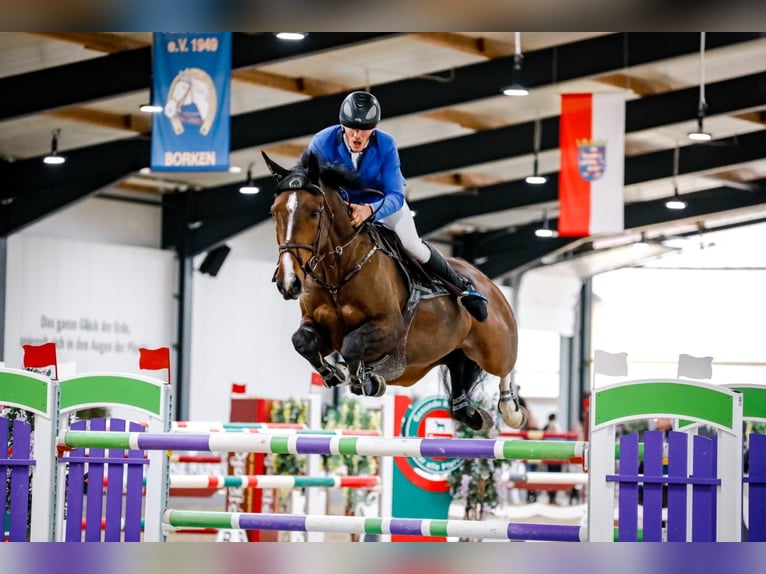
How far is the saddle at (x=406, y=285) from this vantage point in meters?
4.63

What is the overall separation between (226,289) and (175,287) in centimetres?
92

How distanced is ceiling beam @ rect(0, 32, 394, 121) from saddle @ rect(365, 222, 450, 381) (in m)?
6.07

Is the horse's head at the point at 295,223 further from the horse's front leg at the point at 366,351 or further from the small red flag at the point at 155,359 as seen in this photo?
the small red flag at the point at 155,359

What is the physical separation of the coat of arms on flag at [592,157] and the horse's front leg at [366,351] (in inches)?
286

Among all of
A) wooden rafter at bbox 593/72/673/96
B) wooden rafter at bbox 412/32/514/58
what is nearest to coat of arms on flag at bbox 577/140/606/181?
wooden rafter at bbox 412/32/514/58

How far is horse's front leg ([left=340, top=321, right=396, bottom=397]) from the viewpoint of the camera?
446 centimetres

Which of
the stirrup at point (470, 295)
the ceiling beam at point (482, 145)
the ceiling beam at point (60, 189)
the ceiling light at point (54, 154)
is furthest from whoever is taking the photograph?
the ceiling beam at point (60, 189)

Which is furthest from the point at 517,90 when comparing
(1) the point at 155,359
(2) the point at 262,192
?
(2) the point at 262,192

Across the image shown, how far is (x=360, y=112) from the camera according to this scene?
439 centimetres

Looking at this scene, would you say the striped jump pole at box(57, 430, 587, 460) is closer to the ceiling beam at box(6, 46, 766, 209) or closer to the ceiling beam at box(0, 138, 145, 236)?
the ceiling beam at box(6, 46, 766, 209)

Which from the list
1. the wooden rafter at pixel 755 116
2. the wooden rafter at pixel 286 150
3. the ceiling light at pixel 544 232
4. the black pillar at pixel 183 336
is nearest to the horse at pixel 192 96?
the wooden rafter at pixel 286 150

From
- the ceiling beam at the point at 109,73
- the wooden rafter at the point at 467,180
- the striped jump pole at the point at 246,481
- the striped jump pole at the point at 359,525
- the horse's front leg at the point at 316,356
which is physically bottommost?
the striped jump pole at the point at 359,525

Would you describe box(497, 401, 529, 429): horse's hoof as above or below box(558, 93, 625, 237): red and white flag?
below
